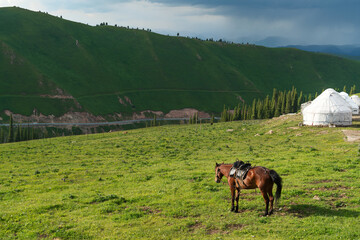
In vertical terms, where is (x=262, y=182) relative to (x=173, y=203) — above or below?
above

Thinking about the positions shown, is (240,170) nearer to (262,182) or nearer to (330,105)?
(262,182)

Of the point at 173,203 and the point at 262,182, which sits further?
the point at 173,203

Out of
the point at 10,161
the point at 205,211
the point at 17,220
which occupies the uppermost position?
the point at 205,211

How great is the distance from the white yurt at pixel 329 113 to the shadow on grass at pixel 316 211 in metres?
46.0

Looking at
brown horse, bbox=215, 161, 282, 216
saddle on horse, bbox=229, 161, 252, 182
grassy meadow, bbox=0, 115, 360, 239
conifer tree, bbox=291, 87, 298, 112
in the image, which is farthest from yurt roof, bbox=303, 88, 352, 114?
conifer tree, bbox=291, 87, 298, 112

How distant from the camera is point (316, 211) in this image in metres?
15.1

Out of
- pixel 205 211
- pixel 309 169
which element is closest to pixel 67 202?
pixel 205 211

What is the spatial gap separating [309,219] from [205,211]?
5441mm

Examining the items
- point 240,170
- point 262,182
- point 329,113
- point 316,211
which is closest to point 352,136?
point 329,113

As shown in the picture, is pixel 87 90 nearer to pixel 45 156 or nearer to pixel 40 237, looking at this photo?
pixel 45 156

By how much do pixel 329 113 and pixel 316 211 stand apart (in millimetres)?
46661

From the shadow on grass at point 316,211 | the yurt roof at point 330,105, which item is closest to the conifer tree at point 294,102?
the yurt roof at point 330,105

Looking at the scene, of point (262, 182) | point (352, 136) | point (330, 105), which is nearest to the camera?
point (262, 182)

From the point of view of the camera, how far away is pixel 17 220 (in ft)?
55.4
